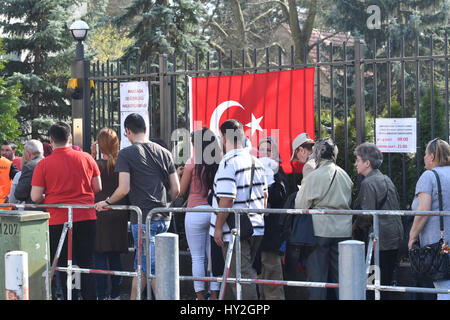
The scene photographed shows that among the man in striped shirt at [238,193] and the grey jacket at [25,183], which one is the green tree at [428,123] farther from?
the grey jacket at [25,183]

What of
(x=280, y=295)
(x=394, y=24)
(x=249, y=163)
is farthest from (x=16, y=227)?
(x=394, y=24)

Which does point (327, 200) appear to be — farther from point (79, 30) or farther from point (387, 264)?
point (79, 30)

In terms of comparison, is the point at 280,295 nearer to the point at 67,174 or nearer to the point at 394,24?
the point at 67,174

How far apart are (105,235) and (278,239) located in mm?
1837

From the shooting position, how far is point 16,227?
19.7 feet

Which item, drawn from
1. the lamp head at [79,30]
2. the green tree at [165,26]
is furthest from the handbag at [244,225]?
the green tree at [165,26]

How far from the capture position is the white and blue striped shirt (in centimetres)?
602

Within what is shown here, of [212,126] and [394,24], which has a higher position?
[394,24]

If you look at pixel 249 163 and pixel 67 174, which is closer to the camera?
pixel 249 163

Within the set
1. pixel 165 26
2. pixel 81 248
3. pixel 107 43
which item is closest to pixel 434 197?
pixel 81 248

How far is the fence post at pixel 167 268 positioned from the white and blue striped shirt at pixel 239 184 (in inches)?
44.5

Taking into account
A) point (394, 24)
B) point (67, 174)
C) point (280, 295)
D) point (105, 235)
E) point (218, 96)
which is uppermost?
point (394, 24)
